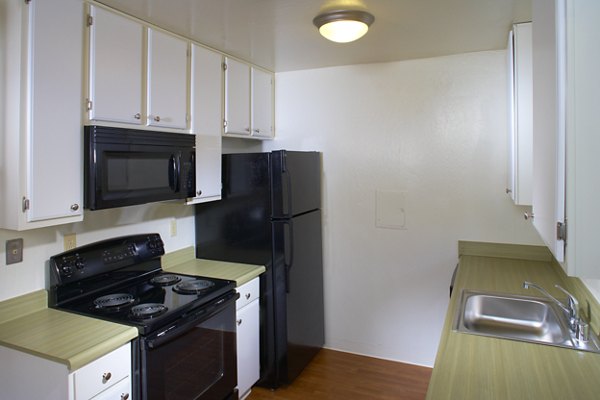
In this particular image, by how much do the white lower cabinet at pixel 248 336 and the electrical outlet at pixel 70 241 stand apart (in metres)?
0.96

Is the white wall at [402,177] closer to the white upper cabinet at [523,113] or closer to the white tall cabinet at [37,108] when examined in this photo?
the white upper cabinet at [523,113]

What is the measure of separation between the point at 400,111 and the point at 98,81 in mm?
2115

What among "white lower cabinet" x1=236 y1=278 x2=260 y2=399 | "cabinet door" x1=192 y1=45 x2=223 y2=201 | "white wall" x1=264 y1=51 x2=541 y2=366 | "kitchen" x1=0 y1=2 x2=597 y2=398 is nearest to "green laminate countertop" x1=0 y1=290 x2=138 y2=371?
"kitchen" x1=0 y1=2 x2=597 y2=398

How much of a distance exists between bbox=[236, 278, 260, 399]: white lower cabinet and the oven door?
12cm

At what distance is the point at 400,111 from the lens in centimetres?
314

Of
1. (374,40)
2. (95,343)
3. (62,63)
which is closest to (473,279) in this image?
(374,40)

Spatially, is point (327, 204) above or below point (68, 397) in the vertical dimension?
above

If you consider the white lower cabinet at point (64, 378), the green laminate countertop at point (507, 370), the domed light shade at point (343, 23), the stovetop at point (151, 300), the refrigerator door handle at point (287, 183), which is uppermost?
the domed light shade at point (343, 23)

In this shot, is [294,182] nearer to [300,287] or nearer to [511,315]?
[300,287]

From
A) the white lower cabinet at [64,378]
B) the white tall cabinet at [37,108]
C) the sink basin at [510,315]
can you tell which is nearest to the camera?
the white lower cabinet at [64,378]

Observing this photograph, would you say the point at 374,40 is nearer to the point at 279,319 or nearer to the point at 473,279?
the point at 473,279

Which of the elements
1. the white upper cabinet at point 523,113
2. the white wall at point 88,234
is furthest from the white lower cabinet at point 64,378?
the white upper cabinet at point 523,113

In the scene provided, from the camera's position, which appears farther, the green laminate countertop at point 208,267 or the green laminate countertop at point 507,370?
the green laminate countertop at point 208,267

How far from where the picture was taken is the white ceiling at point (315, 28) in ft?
6.57
